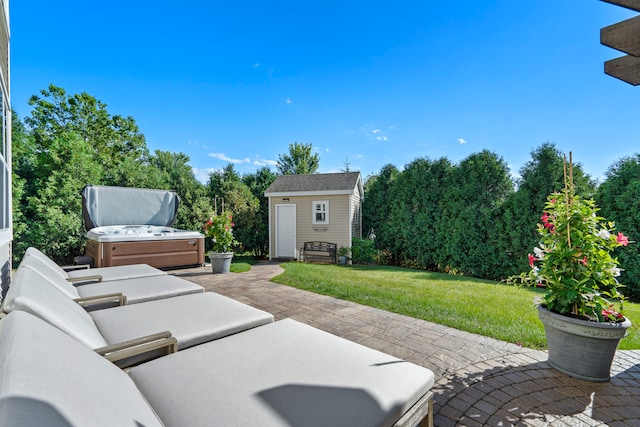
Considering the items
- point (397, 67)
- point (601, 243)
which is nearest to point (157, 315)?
point (601, 243)

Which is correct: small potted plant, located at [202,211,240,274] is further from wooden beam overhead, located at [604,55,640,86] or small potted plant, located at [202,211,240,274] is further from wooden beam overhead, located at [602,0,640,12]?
wooden beam overhead, located at [602,0,640,12]

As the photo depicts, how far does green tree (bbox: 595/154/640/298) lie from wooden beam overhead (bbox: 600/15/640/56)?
5.61m

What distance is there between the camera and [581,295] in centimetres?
230

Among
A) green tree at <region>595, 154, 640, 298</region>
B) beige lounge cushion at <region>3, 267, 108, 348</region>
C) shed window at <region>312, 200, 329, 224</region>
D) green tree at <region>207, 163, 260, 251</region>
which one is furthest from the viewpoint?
green tree at <region>207, 163, 260, 251</region>

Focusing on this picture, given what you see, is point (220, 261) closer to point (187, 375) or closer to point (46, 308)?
point (46, 308)

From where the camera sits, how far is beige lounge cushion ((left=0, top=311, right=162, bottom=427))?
24.4 inches

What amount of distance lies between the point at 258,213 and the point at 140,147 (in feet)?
45.6

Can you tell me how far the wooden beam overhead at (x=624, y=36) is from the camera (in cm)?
176

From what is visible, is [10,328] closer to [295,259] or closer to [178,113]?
[295,259]

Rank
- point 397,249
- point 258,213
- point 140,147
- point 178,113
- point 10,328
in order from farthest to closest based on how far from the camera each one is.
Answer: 1. point 140,147
2. point 178,113
3. point 258,213
4. point 397,249
5. point 10,328

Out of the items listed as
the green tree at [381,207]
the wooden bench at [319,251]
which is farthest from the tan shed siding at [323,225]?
the green tree at [381,207]

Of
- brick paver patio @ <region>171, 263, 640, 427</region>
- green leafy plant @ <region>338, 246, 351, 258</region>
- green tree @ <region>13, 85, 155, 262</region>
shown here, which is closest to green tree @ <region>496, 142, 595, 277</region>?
green leafy plant @ <region>338, 246, 351, 258</region>

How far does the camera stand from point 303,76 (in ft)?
38.3

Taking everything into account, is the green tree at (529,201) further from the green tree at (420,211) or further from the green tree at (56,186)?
the green tree at (56,186)
